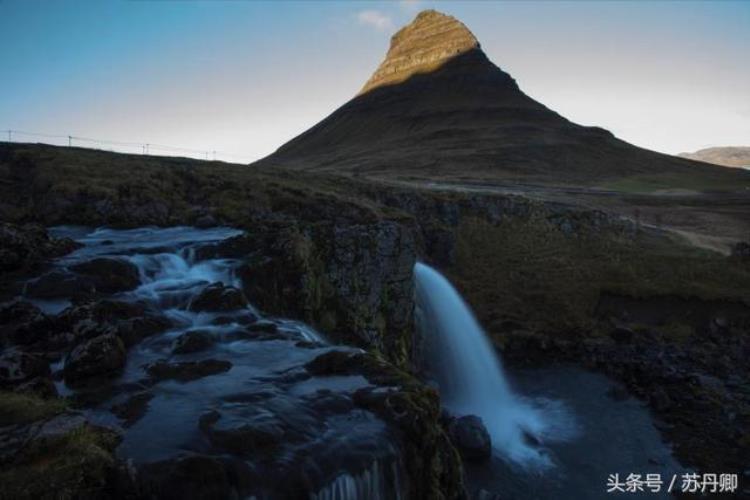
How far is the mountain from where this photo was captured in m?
123

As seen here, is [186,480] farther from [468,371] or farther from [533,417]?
[468,371]

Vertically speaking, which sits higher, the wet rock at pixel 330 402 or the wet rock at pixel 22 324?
the wet rock at pixel 22 324

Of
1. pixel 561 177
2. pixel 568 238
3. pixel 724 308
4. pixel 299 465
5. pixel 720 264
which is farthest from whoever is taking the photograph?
pixel 561 177

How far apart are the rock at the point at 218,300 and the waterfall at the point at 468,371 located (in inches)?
494

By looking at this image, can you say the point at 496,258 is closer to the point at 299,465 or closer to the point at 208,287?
the point at 208,287

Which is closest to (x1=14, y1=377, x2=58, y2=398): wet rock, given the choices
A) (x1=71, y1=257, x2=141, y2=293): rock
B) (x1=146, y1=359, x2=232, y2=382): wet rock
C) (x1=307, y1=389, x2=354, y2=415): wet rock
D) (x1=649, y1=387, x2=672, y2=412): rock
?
(x1=146, y1=359, x2=232, y2=382): wet rock

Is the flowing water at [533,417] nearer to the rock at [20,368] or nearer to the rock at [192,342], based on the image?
the rock at [192,342]

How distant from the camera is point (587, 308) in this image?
36.5 metres

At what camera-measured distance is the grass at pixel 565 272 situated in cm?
3597

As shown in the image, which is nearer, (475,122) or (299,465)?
(299,465)

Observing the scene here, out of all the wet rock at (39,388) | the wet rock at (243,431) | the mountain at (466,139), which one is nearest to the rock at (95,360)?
the wet rock at (39,388)

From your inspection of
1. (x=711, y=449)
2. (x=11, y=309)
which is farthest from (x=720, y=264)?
(x=11, y=309)

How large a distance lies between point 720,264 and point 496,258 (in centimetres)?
1684

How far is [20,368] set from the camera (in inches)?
433
